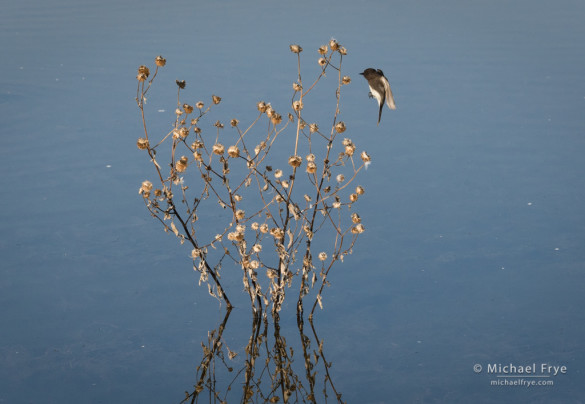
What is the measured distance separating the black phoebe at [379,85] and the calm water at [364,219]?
0.59 metres

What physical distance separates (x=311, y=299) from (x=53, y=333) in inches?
28.8

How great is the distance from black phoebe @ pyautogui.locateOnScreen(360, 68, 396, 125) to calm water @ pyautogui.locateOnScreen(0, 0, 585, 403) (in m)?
0.59

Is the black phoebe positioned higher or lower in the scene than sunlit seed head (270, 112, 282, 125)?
higher

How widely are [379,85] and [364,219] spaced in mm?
850

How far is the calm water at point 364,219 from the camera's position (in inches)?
80.4

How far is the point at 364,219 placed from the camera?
286 centimetres

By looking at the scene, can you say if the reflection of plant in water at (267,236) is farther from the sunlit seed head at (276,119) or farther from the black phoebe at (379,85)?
the black phoebe at (379,85)

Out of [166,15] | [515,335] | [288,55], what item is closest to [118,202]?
[515,335]

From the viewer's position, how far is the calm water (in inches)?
80.4

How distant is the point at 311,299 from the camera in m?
2.31

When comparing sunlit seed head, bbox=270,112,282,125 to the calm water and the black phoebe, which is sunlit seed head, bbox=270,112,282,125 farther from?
the calm water

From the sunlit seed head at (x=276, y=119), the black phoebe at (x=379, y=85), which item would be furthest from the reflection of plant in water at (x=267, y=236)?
the black phoebe at (x=379, y=85)

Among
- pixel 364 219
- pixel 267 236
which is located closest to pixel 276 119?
pixel 267 236

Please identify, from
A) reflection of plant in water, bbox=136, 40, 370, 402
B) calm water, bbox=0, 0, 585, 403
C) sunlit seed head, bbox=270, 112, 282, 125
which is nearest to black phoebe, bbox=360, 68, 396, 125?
reflection of plant in water, bbox=136, 40, 370, 402
